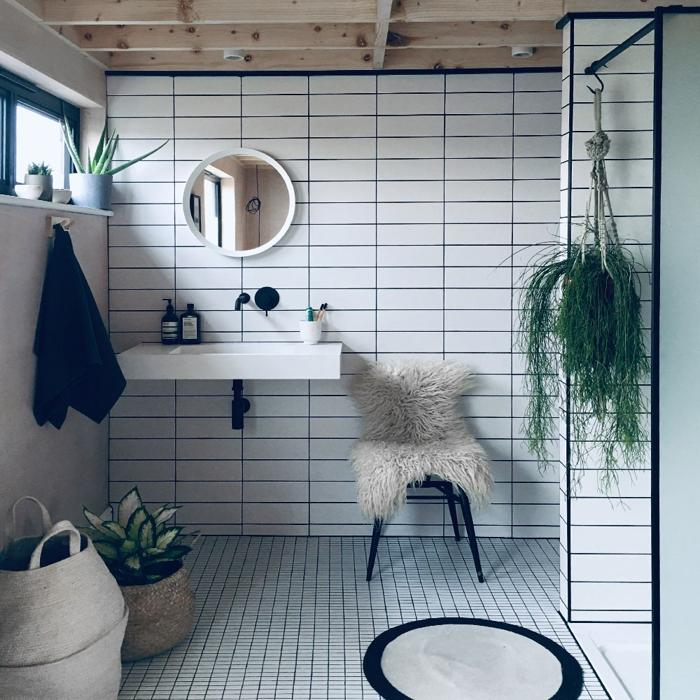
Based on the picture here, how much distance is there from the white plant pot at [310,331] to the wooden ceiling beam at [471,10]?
146cm

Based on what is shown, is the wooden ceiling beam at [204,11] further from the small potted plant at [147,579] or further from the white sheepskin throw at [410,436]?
the small potted plant at [147,579]

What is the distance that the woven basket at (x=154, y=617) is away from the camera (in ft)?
9.03

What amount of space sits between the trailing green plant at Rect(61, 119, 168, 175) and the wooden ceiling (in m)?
0.36

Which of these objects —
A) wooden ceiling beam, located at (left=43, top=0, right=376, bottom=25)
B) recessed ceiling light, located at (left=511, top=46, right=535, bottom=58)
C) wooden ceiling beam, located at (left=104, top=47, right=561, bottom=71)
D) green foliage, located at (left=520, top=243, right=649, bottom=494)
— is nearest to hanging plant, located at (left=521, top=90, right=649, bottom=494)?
green foliage, located at (left=520, top=243, right=649, bottom=494)

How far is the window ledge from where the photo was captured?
2.85 m

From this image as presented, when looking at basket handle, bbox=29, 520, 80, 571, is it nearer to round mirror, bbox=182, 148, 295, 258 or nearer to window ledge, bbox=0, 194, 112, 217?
window ledge, bbox=0, 194, 112, 217

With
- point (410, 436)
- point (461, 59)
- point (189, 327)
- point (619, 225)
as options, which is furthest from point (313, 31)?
point (410, 436)

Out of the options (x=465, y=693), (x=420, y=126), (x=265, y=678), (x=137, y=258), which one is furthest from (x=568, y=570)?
(x=137, y=258)

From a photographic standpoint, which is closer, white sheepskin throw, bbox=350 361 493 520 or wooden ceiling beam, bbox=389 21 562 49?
white sheepskin throw, bbox=350 361 493 520

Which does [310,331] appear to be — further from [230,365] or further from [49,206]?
[49,206]

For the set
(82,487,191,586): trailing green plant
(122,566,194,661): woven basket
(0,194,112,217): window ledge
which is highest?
(0,194,112,217): window ledge

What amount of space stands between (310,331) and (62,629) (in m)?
1.96

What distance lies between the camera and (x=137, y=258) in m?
4.06

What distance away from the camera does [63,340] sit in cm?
318
